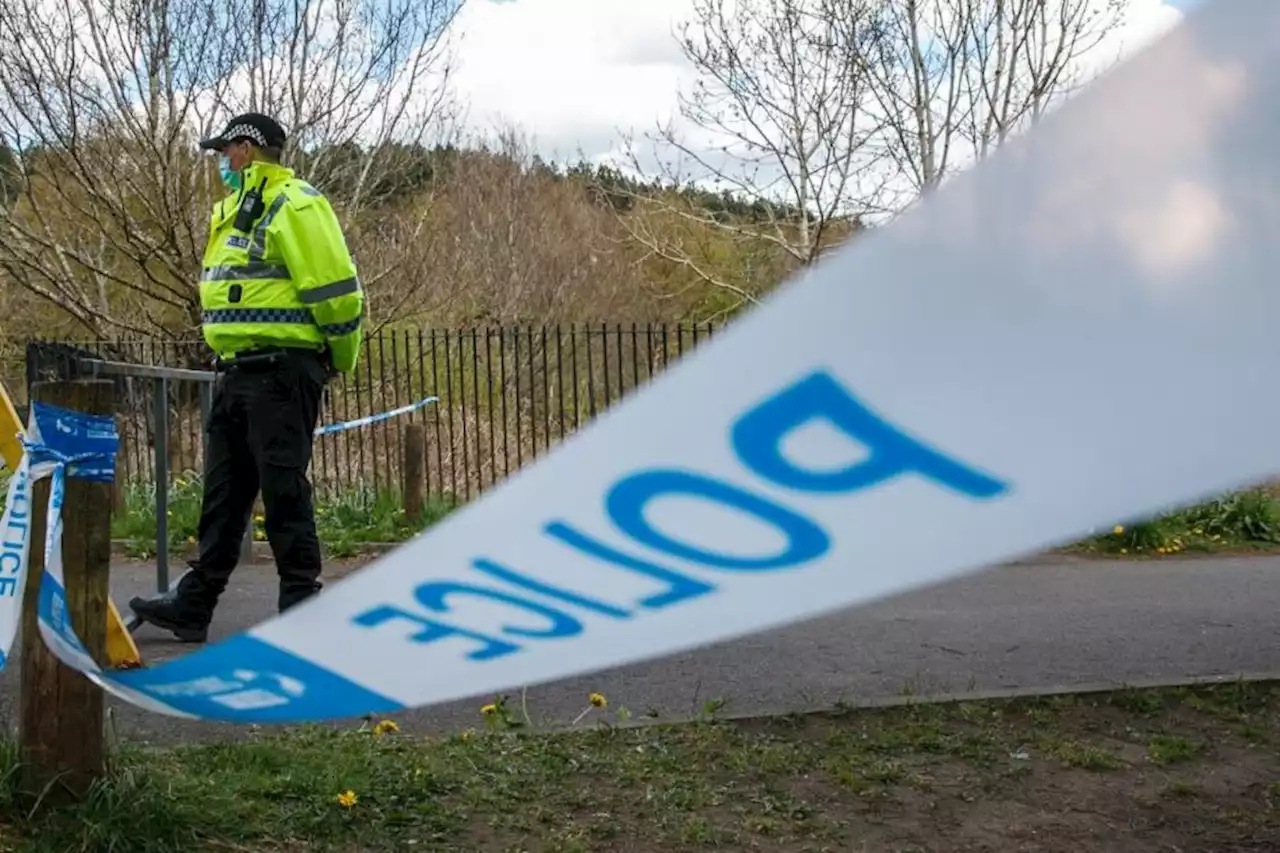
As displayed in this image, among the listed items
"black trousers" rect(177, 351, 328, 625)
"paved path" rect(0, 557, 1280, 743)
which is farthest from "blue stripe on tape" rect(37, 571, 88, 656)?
"black trousers" rect(177, 351, 328, 625)

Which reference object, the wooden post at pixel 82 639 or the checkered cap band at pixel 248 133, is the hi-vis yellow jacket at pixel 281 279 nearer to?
the checkered cap band at pixel 248 133

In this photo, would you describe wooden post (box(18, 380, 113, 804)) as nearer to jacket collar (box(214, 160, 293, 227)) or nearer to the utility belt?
Result: the utility belt

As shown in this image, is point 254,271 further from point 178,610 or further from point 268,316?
point 178,610

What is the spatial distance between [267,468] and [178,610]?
0.79 meters

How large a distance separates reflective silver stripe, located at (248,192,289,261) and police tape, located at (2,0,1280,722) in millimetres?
3154

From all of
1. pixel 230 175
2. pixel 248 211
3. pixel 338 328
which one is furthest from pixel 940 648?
pixel 230 175

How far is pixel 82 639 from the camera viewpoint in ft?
9.51

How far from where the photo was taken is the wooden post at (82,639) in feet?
9.51

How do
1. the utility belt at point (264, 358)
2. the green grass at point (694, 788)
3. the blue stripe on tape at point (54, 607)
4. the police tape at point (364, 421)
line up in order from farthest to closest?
the police tape at point (364, 421) → the utility belt at point (264, 358) → the green grass at point (694, 788) → the blue stripe on tape at point (54, 607)

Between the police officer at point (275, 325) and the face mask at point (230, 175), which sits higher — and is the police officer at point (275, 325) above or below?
below

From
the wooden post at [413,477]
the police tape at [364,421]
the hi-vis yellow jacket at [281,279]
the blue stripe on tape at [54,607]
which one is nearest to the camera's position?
the blue stripe on tape at [54,607]

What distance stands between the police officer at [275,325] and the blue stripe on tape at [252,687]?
7.74 ft

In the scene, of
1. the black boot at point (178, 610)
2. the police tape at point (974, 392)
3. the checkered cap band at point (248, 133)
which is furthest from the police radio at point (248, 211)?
the police tape at point (974, 392)

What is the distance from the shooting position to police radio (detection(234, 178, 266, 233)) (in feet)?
14.0
